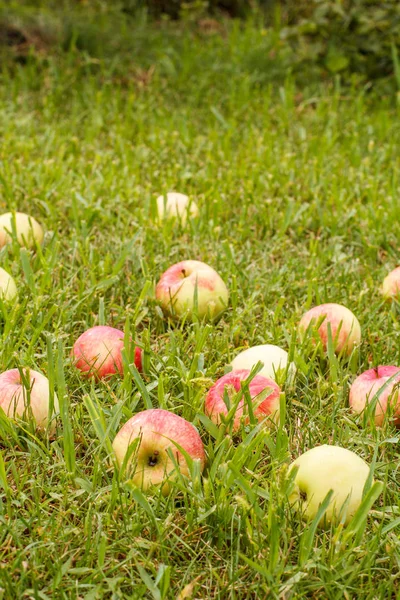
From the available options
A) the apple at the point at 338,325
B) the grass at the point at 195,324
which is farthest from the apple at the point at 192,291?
the apple at the point at 338,325

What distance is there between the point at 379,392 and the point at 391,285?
775 mm

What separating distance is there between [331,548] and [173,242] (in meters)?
1.69

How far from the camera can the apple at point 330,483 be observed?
1.59 m

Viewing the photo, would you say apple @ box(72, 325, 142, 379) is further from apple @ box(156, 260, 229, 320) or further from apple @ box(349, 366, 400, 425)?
apple @ box(349, 366, 400, 425)

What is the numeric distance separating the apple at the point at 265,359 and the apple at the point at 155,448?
43 centimetres

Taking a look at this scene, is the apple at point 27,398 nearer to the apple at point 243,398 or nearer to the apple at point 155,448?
the apple at point 155,448

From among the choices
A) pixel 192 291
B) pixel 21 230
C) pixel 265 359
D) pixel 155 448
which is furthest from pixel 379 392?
pixel 21 230

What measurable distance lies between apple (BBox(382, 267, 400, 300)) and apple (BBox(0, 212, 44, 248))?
4.39ft

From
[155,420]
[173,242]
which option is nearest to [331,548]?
[155,420]

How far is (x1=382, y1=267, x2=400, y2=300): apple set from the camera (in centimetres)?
261

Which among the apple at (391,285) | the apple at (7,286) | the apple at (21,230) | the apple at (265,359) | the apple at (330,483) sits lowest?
the apple at (330,483)

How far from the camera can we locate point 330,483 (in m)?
1.62

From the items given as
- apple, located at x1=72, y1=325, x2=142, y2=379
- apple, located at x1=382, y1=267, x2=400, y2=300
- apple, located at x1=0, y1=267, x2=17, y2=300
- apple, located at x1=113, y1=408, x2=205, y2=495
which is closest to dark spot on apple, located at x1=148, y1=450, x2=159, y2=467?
apple, located at x1=113, y1=408, x2=205, y2=495

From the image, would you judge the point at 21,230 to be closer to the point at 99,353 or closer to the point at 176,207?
the point at 176,207
